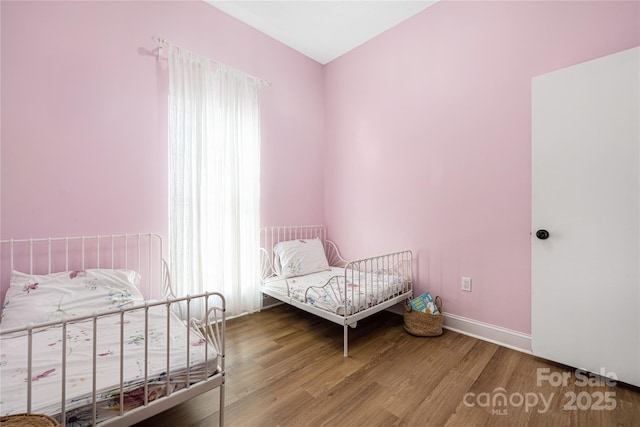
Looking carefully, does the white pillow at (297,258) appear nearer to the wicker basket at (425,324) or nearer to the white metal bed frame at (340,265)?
the white metal bed frame at (340,265)

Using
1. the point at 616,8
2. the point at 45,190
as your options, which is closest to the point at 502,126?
the point at 616,8

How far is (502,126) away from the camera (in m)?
2.22

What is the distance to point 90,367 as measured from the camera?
121cm

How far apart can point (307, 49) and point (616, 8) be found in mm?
2601

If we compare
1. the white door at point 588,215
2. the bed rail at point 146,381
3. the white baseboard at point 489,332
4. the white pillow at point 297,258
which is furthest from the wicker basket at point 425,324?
the bed rail at point 146,381

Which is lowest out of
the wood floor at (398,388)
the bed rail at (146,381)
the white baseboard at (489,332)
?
the wood floor at (398,388)

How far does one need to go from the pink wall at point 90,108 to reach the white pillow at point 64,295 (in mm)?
327

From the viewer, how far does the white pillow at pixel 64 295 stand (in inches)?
61.5

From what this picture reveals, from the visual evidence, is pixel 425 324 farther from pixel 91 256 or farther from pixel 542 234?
pixel 91 256

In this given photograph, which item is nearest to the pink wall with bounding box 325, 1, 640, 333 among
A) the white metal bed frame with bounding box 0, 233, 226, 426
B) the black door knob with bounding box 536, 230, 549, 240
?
the black door knob with bounding box 536, 230, 549, 240

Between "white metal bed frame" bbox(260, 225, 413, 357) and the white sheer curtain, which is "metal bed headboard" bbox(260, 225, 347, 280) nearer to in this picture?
"white metal bed frame" bbox(260, 225, 413, 357)

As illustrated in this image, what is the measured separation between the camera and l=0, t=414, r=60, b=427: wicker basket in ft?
2.55

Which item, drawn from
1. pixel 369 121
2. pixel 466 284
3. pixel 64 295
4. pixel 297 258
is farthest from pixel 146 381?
pixel 369 121

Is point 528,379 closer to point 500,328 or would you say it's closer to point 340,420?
point 500,328
